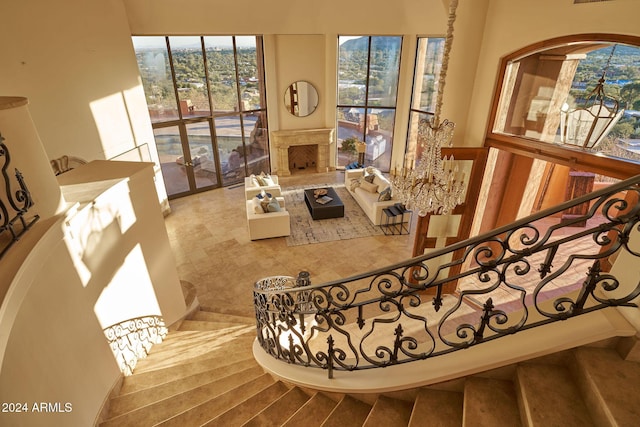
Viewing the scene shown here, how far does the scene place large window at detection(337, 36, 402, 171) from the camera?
35.7 feet

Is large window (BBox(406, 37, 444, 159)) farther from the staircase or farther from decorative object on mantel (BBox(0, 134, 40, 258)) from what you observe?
decorative object on mantel (BBox(0, 134, 40, 258))

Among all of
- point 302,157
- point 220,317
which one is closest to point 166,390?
point 220,317

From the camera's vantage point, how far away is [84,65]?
22.2 feet

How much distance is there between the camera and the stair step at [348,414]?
2344 mm

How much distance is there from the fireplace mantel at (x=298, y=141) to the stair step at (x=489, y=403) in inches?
402

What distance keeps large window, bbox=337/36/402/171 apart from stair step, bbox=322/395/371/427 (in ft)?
34.0

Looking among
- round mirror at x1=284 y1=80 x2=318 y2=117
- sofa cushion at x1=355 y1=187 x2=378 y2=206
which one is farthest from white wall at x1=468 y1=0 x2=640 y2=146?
round mirror at x1=284 y1=80 x2=318 y2=117

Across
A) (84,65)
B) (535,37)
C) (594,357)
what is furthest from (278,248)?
(594,357)

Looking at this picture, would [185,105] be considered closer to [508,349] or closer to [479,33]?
[479,33]

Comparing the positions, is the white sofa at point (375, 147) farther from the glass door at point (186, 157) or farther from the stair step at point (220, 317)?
the stair step at point (220, 317)

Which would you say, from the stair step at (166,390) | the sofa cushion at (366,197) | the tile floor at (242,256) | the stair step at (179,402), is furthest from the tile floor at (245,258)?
the stair step at (179,402)

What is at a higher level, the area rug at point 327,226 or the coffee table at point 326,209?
the coffee table at point 326,209

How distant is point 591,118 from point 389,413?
12.4 ft

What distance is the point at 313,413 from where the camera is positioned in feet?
8.44
